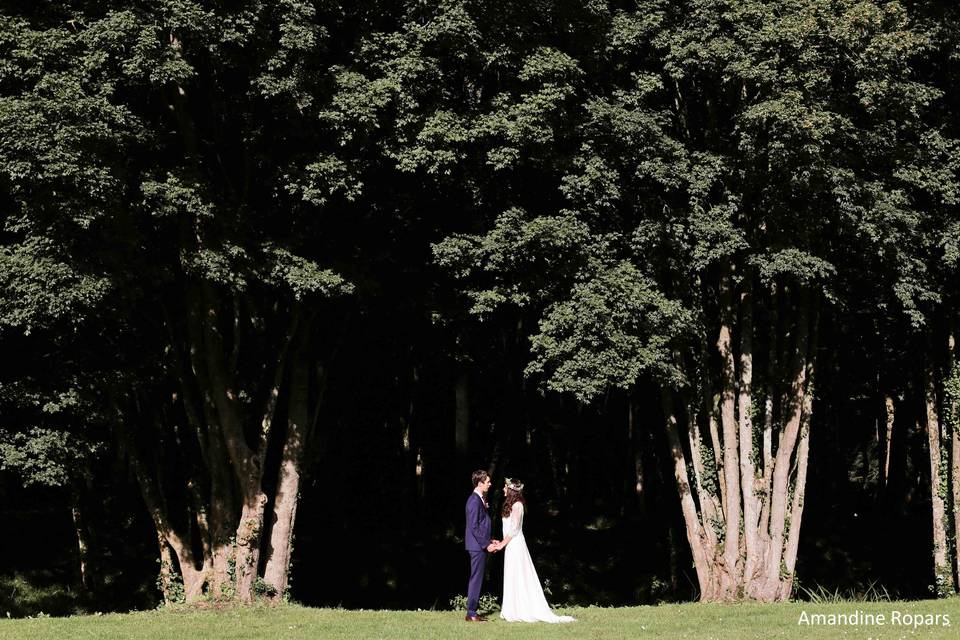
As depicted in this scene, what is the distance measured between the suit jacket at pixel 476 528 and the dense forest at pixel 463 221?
14.8 feet

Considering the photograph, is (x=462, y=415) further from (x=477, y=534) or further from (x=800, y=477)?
(x=477, y=534)

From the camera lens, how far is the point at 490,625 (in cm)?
1409

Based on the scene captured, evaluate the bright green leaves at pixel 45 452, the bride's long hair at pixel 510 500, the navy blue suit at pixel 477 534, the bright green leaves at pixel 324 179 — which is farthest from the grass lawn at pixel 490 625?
the bright green leaves at pixel 324 179

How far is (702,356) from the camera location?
21.4 metres

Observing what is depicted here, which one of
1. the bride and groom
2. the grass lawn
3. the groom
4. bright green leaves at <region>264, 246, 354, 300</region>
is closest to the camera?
the grass lawn

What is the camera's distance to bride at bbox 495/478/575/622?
14492 mm

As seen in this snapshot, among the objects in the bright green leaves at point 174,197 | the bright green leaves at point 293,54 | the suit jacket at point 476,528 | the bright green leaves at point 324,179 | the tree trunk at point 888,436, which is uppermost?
the bright green leaves at point 293,54

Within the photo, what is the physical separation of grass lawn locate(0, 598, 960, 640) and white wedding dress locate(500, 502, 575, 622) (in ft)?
1.03

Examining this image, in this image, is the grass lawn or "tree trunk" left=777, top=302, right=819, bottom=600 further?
"tree trunk" left=777, top=302, right=819, bottom=600

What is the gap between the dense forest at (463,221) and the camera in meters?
17.0

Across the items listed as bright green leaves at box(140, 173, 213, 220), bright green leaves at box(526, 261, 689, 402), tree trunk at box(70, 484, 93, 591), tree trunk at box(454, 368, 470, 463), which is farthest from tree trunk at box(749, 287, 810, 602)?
tree trunk at box(70, 484, 93, 591)

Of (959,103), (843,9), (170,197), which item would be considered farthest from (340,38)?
(959,103)

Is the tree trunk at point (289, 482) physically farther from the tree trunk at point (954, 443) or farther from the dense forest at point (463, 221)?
the tree trunk at point (954, 443)

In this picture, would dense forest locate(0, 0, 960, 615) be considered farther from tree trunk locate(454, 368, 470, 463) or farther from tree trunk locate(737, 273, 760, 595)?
tree trunk locate(454, 368, 470, 463)
